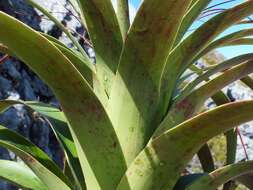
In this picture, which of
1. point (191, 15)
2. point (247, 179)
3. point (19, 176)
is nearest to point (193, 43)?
point (191, 15)

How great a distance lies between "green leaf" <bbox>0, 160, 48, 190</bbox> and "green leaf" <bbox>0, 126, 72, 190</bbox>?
4 cm

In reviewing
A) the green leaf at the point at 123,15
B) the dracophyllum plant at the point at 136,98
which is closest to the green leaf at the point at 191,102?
the dracophyllum plant at the point at 136,98

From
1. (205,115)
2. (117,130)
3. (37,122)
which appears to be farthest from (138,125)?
(37,122)

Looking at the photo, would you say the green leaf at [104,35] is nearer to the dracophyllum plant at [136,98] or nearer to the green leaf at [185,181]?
the dracophyllum plant at [136,98]

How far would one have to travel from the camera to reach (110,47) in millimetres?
792

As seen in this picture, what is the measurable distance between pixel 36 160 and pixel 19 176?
14cm

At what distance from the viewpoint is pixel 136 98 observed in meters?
0.72

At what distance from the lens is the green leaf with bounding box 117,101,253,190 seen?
0.61m

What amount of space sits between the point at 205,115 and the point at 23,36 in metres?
0.28

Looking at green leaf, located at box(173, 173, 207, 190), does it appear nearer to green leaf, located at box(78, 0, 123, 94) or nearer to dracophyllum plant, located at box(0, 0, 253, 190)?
dracophyllum plant, located at box(0, 0, 253, 190)

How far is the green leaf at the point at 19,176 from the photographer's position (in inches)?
33.2

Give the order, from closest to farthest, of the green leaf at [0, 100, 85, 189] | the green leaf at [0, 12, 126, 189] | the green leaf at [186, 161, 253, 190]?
the green leaf at [0, 12, 126, 189] < the green leaf at [186, 161, 253, 190] < the green leaf at [0, 100, 85, 189]

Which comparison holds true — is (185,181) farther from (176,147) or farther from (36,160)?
(36,160)

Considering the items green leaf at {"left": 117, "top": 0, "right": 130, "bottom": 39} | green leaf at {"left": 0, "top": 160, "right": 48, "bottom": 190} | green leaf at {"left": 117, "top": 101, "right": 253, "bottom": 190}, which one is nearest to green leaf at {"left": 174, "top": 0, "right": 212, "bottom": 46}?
green leaf at {"left": 117, "top": 0, "right": 130, "bottom": 39}
